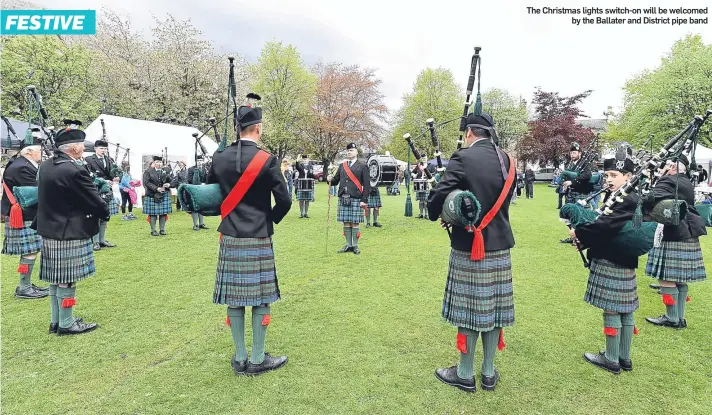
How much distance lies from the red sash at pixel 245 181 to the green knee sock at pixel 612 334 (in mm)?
2919

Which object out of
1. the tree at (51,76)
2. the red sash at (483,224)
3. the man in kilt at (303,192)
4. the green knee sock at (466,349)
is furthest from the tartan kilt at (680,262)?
the tree at (51,76)

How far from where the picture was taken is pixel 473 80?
3287 millimetres

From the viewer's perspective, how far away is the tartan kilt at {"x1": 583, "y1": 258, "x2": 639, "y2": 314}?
119 inches

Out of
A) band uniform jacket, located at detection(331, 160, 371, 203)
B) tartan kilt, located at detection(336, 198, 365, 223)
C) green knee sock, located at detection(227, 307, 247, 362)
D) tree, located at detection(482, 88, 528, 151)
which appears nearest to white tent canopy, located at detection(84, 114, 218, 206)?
band uniform jacket, located at detection(331, 160, 371, 203)

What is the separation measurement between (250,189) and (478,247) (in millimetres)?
1716

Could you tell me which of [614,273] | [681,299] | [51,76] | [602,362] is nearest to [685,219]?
[681,299]

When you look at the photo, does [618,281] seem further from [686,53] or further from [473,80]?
[686,53]

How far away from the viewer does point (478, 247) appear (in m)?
2.77

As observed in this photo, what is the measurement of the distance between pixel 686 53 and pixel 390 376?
3077 cm

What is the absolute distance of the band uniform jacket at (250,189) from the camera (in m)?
2.99

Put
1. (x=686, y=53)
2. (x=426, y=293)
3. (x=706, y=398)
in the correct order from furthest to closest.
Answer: (x=686, y=53)
(x=426, y=293)
(x=706, y=398)

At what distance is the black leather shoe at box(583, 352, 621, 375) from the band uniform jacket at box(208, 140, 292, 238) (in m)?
2.82

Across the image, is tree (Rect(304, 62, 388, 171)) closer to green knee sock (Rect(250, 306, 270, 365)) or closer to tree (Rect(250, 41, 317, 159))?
tree (Rect(250, 41, 317, 159))

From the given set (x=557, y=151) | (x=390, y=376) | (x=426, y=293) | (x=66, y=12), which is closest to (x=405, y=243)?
(x=426, y=293)
